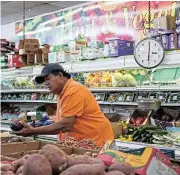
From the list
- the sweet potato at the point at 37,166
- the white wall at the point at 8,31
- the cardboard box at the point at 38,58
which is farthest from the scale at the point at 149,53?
the white wall at the point at 8,31

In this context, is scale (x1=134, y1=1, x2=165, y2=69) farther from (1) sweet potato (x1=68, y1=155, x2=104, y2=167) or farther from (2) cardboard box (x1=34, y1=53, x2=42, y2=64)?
(1) sweet potato (x1=68, y1=155, x2=104, y2=167)

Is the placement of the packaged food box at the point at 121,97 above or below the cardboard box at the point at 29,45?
below

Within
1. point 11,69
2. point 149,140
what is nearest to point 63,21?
point 11,69

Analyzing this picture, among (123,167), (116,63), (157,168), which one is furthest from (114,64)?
(123,167)

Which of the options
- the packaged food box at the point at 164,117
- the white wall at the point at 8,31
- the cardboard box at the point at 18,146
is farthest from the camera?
the white wall at the point at 8,31

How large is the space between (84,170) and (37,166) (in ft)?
0.70

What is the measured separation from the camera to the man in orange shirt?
133 inches

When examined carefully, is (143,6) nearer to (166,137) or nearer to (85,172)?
(166,137)

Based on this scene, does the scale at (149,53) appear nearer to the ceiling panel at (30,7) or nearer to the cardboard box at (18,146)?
the cardboard box at (18,146)

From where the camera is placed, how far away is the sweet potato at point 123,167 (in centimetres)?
178

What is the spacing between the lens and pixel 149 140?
15.7 feet

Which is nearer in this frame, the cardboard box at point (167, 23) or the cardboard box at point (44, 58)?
the cardboard box at point (167, 23)

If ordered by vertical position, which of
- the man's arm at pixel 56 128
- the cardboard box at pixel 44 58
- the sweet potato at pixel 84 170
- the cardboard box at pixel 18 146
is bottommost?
the cardboard box at pixel 18 146

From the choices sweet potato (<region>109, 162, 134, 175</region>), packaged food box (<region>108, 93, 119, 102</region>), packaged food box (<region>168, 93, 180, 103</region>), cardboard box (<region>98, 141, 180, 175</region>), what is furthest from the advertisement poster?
sweet potato (<region>109, 162, 134, 175</region>)
